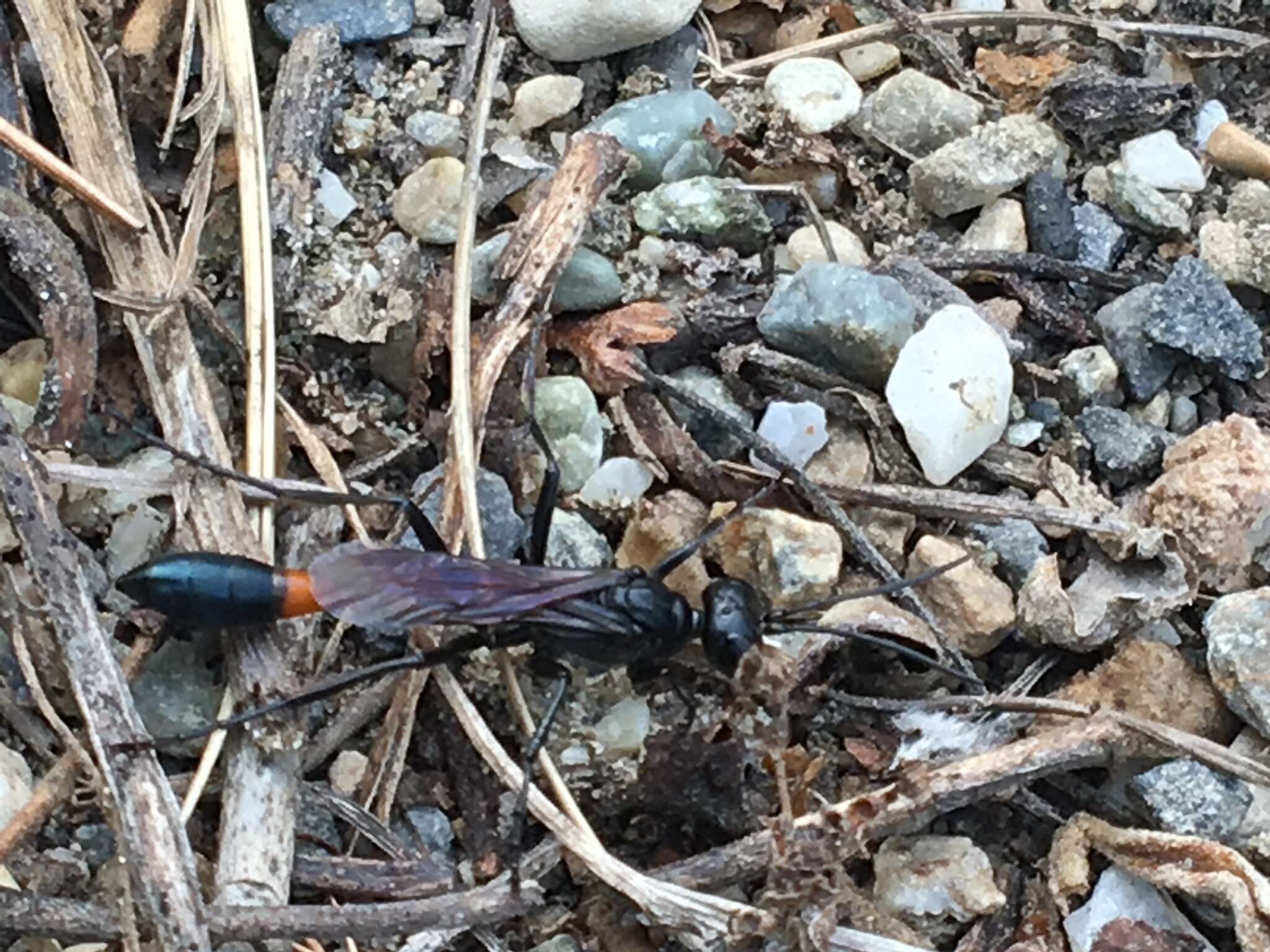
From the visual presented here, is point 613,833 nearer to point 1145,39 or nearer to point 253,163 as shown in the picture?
point 253,163

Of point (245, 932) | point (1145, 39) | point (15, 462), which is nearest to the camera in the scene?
point (245, 932)

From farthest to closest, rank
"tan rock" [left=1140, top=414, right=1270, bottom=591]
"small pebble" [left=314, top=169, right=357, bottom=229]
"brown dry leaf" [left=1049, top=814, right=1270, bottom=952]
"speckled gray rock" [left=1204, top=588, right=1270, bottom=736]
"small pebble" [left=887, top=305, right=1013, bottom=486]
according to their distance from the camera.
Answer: "small pebble" [left=314, top=169, right=357, bottom=229] → "small pebble" [left=887, top=305, right=1013, bottom=486] → "tan rock" [left=1140, top=414, right=1270, bottom=591] → "speckled gray rock" [left=1204, top=588, right=1270, bottom=736] → "brown dry leaf" [left=1049, top=814, right=1270, bottom=952]

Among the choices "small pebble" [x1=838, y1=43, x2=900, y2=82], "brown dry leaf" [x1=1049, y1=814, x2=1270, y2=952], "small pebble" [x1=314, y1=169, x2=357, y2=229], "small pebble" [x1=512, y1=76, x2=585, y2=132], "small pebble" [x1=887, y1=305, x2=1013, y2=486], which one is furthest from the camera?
"small pebble" [x1=838, y1=43, x2=900, y2=82]

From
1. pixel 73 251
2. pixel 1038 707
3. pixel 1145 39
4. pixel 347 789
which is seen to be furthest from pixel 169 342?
pixel 1145 39

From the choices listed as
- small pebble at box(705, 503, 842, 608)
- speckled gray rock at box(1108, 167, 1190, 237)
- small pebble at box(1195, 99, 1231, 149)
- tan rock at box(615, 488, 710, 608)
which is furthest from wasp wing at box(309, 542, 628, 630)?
small pebble at box(1195, 99, 1231, 149)

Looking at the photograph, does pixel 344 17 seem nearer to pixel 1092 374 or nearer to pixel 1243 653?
pixel 1092 374

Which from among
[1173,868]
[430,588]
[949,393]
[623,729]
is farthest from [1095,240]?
[430,588]

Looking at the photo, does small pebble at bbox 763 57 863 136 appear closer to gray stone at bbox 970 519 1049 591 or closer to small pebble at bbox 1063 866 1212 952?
gray stone at bbox 970 519 1049 591
